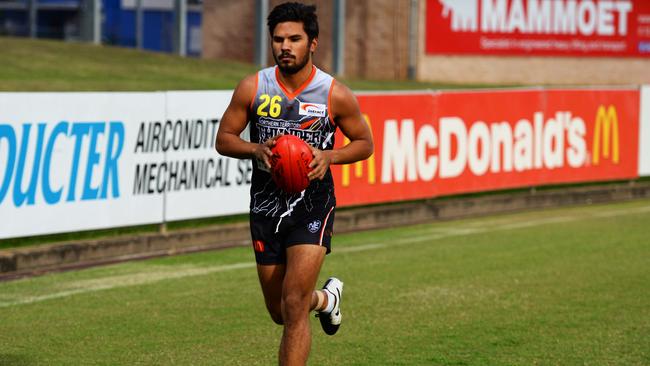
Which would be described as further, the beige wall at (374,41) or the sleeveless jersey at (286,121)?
the beige wall at (374,41)

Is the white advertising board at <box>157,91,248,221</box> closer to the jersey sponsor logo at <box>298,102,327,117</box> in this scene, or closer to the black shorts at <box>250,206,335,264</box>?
the black shorts at <box>250,206,335,264</box>

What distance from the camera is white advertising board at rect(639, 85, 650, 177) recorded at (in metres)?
20.6

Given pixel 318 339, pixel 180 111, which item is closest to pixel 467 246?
pixel 180 111

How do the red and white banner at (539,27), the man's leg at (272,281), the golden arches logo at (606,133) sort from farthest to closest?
the red and white banner at (539,27) → the golden arches logo at (606,133) → the man's leg at (272,281)

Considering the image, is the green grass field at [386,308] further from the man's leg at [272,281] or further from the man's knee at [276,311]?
the man's leg at [272,281]

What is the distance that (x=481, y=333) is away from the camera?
29.5 feet

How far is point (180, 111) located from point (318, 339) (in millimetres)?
5448

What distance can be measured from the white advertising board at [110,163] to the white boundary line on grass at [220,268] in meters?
1.23

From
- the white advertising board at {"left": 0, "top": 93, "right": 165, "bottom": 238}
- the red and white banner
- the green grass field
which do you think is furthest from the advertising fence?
the red and white banner

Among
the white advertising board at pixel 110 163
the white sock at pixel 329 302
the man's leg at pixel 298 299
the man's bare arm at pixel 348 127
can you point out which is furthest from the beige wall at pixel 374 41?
the man's leg at pixel 298 299

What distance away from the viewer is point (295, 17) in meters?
6.60

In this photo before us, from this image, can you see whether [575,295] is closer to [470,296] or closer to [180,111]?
[470,296]

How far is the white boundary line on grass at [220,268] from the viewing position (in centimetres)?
1079

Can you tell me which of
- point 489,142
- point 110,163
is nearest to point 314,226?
point 110,163
